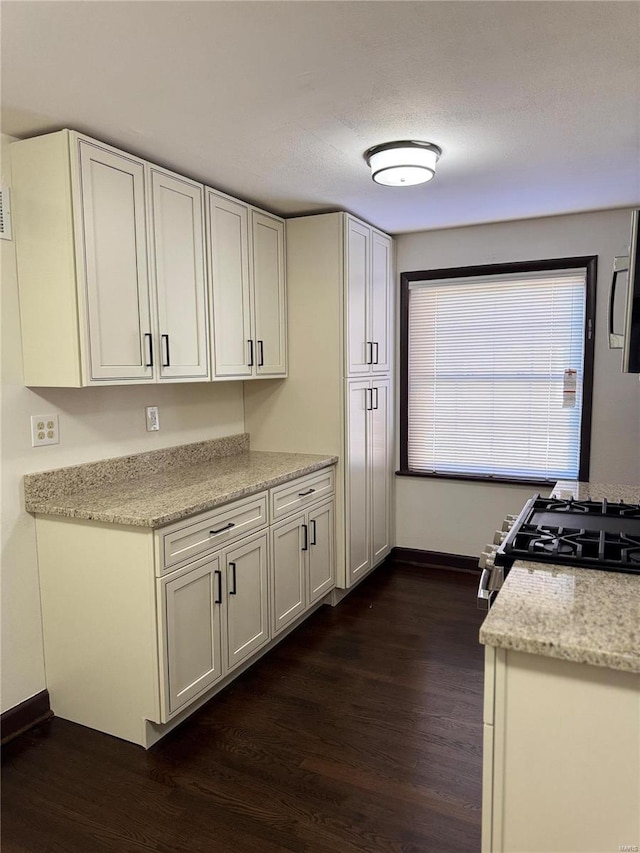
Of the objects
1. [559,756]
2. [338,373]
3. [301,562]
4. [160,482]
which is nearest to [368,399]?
[338,373]

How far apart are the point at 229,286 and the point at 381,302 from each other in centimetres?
126

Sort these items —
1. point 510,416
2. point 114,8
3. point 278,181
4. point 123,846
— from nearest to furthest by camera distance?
point 114,8, point 123,846, point 278,181, point 510,416

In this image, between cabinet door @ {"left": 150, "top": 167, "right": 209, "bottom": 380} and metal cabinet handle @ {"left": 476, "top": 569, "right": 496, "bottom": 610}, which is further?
cabinet door @ {"left": 150, "top": 167, "right": 209, "bottom": 380}

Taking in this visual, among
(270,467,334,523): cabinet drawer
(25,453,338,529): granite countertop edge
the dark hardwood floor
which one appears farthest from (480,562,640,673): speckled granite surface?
(270,467,334,523): cabinet drawer

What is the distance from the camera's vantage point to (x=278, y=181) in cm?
287

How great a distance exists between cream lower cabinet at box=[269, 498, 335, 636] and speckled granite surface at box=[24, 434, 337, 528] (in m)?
0.28

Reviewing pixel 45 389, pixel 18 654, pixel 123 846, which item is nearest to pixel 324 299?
pixel 45 389

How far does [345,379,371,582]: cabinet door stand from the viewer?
11.6ft

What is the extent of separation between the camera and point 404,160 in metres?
2.42

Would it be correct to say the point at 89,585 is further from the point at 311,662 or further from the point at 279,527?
the point at 311,662

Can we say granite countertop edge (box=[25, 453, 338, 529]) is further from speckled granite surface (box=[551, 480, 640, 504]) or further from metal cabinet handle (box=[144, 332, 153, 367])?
speckled granite surface (box=[551, 480, 640, 504])

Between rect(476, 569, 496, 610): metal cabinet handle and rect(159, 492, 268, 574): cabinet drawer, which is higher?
rect(476, 569, 496, 610): metal cabinet handle

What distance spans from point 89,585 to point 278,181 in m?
2.04

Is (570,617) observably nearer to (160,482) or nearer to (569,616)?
(569,616)
